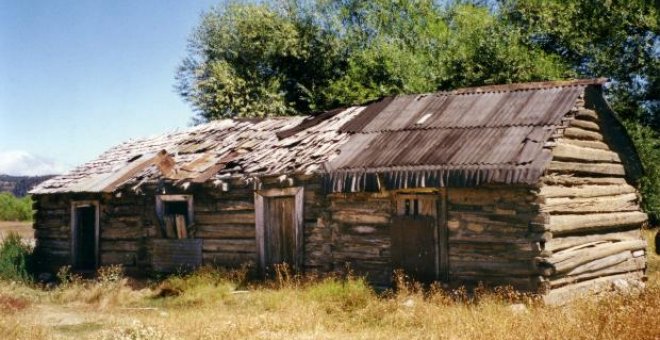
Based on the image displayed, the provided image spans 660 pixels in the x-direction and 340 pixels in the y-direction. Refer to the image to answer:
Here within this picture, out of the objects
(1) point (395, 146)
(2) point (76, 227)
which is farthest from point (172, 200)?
(1) point (395, 146)

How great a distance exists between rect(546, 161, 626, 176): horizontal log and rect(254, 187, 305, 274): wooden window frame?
4.94m

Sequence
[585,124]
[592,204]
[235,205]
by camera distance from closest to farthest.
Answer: [592,204] → [585,124] → [235,205]

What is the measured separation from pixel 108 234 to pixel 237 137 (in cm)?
415

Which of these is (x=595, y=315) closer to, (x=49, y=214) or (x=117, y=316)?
(x=117, y=316)

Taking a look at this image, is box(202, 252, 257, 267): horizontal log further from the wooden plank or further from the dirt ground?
the dirt ground

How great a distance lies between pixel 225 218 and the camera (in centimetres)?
1463

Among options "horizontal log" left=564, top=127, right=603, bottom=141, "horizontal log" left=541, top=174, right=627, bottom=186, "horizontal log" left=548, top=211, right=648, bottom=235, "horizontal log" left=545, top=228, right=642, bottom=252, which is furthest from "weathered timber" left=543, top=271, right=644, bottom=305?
"horizontal log" left=564, top=127, right=603, bottom=141

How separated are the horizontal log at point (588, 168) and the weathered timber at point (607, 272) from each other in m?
1.88

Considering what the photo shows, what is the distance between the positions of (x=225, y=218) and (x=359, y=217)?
11.7ft

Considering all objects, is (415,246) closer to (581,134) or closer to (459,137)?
(459,137)

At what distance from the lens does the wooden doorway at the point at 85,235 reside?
56.4ft

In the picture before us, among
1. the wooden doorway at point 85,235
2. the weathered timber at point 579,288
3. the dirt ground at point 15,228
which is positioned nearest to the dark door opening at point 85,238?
the wooden doorway at point 85,235

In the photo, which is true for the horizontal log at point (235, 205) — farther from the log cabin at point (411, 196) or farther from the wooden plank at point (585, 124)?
the wooden plank at point (585, 124)

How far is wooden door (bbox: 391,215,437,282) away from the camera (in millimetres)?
11789
